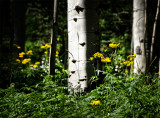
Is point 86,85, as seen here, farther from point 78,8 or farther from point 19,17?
point 19,17

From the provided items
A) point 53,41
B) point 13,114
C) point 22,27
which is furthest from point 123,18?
point 13,114

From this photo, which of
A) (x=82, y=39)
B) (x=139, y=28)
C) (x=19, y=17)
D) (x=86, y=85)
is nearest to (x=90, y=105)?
(x=86, y=85)

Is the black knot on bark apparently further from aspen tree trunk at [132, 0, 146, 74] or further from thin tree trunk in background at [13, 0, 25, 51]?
thin tree trunk in background at [13, 0, 25, 51]

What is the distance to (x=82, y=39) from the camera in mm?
2223

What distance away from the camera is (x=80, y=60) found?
7.33 ft

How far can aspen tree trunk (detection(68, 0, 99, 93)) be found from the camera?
7.26 ft

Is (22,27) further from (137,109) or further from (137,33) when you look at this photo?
(137,109)

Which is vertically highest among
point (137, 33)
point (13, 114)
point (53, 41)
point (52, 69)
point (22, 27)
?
point (22, 27)

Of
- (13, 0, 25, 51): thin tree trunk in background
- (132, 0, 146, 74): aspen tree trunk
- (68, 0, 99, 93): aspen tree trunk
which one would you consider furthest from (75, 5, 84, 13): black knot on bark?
(13, 0, 25, 51): thin tree trunk in background

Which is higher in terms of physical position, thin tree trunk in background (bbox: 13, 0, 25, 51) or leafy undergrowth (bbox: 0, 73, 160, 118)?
thin tree trunk in background (bbox: 13, 0, 25, 51)

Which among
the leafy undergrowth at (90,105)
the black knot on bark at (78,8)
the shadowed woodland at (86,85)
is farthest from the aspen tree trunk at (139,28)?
the black knot on bark at (78,8)

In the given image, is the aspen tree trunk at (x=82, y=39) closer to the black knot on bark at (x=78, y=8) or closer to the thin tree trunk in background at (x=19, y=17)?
the black knot on bark at (x=78, y=8)

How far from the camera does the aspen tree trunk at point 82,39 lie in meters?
2.21

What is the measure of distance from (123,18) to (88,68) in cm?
442
